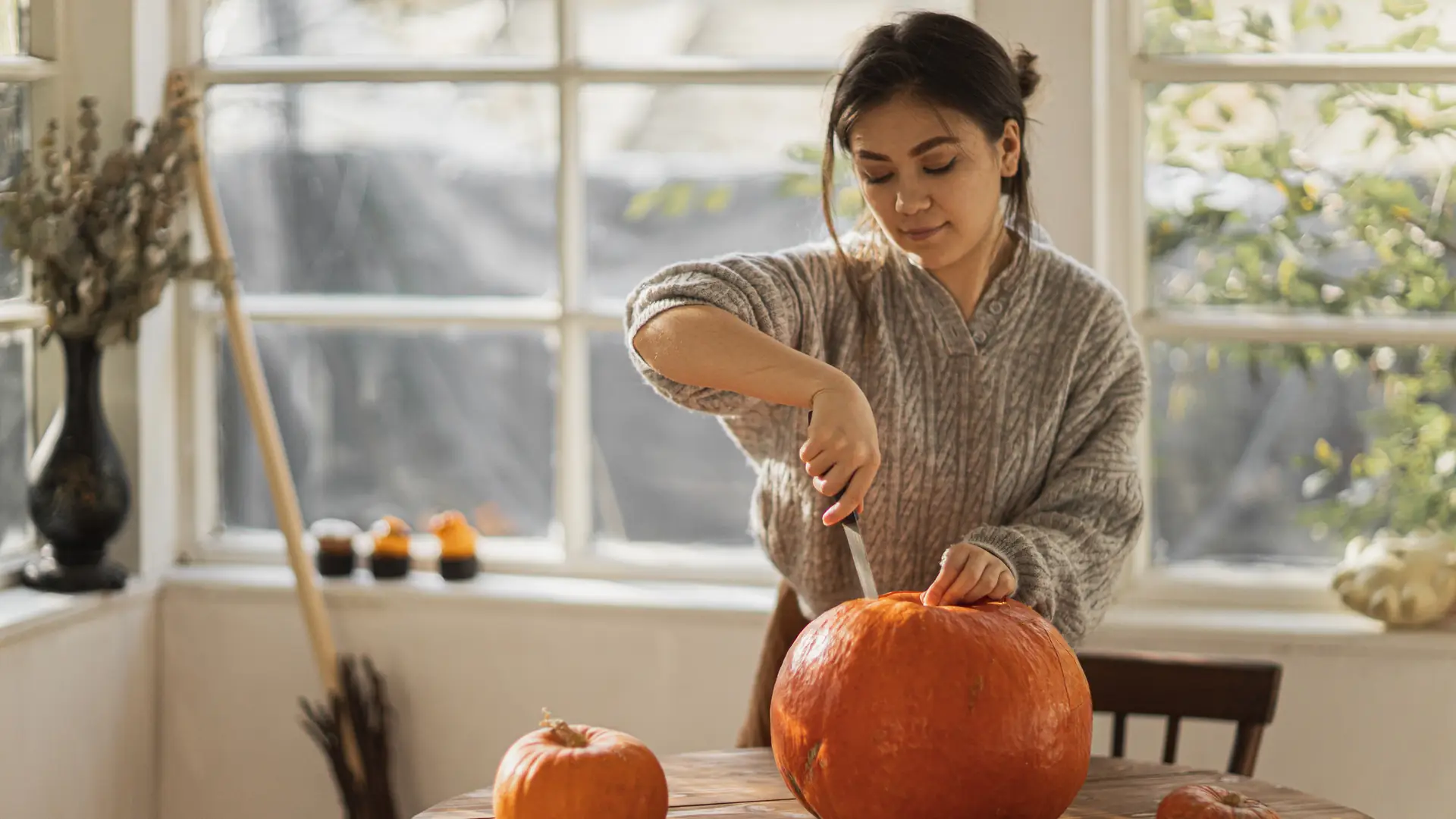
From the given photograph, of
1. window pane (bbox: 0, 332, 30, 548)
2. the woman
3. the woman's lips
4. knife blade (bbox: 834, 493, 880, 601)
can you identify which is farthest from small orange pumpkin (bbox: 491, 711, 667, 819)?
window pane (bbox: 0, 332, 30, 548)

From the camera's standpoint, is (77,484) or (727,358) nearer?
(727,358)

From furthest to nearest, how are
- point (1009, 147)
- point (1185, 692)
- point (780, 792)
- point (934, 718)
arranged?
point (1185, 692), point (1009, 147), point (780, 792), point (934, 718)

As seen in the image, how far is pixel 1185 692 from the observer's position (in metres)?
1.63

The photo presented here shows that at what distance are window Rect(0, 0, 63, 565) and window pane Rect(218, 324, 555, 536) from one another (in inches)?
12.2

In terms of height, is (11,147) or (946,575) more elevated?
(11,147)

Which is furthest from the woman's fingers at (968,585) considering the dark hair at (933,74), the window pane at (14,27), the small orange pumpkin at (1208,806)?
the window pane at (14,27)

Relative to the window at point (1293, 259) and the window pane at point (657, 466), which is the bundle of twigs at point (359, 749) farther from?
the window at point (1293, 259)

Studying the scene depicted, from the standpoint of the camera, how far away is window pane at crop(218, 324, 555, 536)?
237 centimetres

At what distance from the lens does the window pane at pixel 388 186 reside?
91.7 inches

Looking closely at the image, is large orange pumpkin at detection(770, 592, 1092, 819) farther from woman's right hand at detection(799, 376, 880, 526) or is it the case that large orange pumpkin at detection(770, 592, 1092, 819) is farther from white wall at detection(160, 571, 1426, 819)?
white wall at detection(160, 571, 1426, 819)

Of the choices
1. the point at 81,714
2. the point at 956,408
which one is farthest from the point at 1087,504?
the point at 81,714

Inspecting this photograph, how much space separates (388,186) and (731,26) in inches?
24.3

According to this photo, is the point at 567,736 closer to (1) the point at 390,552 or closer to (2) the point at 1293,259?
(1) the point at 390,552

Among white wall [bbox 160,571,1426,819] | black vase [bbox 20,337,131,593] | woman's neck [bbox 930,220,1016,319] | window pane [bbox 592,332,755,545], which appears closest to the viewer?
woman's neck [bbox 930,220,1016,319]
